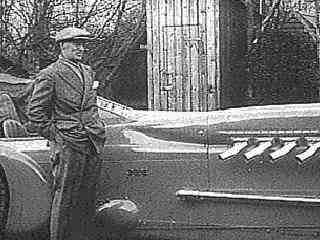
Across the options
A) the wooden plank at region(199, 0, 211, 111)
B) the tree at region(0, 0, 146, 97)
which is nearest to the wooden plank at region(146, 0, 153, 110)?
the wooden plank at region(199, 0, 211, 111)

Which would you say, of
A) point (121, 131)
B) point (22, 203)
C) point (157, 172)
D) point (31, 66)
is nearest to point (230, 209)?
point (157, 172)

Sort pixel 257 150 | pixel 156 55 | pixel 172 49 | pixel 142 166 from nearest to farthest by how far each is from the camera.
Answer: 1. pixel 257 150
2. pixel 142 166
3. pixel 172 49
4. pixel 156 55

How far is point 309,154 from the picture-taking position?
204 inches

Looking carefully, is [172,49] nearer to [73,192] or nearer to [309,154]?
[73,192]

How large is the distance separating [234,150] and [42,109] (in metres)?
1.38

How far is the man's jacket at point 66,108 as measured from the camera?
5.58 meters

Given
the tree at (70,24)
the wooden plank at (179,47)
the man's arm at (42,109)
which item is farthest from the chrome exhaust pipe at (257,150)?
the tree at (70,24)

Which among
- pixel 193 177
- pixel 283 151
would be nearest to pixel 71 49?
pixel 193 177

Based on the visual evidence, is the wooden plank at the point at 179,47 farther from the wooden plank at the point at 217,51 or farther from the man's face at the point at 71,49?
the man's face at the point at 71,49

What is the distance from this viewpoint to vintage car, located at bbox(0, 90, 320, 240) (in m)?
5.28

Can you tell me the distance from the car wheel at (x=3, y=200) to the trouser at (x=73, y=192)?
0.40 meters

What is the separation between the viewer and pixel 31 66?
12750 millimetres

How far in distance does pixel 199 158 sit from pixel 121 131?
0.64 m

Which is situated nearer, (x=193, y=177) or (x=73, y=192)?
(x=193, y=177)
